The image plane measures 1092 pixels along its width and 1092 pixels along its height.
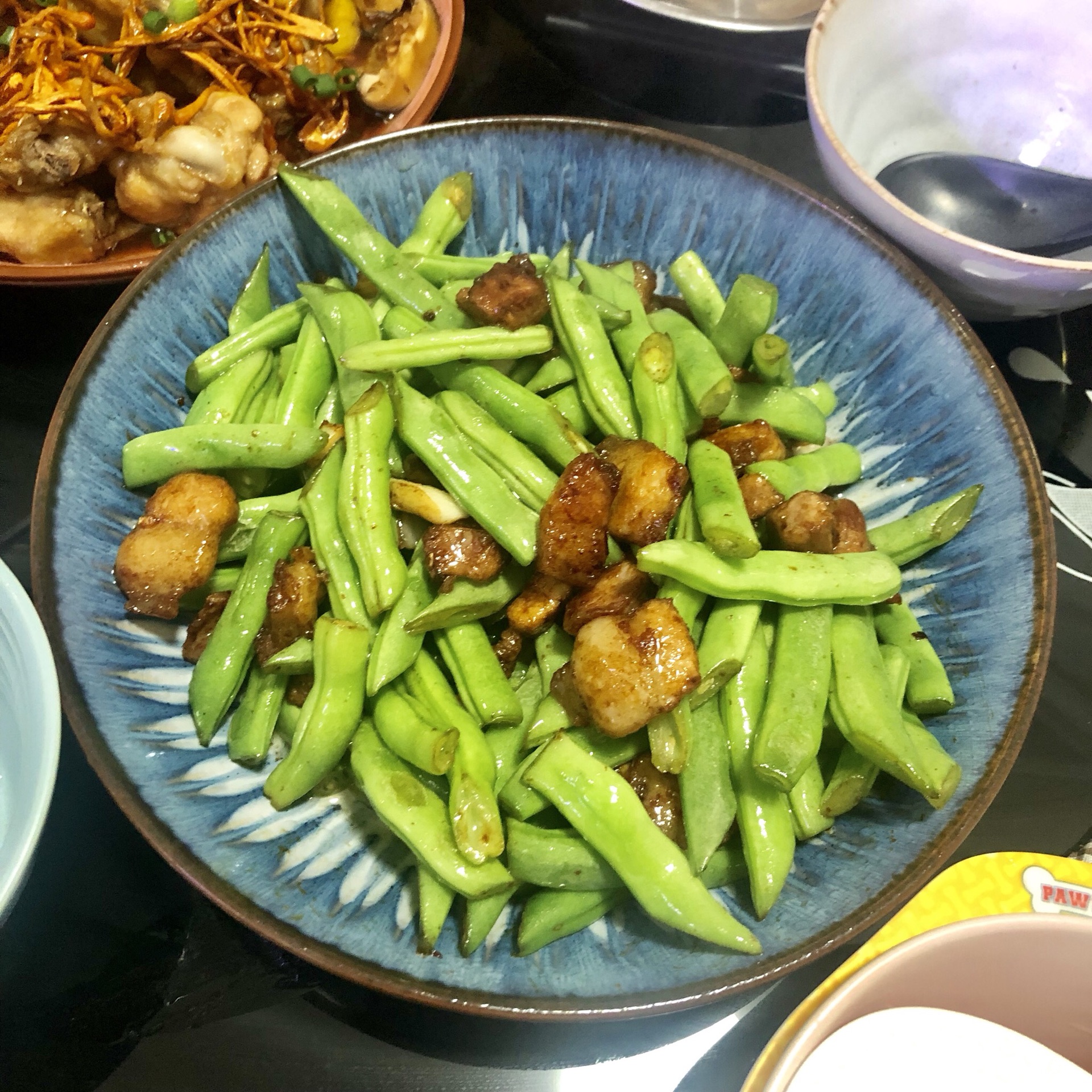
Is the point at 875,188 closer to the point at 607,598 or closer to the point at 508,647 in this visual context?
the point at 607,598

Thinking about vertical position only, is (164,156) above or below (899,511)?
above

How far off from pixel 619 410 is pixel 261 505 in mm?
768

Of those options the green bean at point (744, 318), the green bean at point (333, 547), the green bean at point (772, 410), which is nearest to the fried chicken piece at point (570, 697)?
the green bean at point (333, 547)

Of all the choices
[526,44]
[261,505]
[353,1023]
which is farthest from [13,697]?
[526,44]

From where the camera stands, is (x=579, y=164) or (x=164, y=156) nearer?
(x=579, y=164)

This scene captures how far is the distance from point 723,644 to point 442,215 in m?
1.22

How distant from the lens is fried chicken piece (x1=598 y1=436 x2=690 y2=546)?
1.40 metres

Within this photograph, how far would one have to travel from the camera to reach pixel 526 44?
9.12 ft

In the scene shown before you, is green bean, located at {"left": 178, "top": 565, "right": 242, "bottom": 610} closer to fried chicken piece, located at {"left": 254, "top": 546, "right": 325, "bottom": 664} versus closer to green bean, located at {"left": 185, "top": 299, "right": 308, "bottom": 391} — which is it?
fried chicken piece, located at {"left": 254, "top": 546, "right": 325, "bottom": 664}

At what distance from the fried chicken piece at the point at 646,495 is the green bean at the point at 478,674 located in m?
0.33

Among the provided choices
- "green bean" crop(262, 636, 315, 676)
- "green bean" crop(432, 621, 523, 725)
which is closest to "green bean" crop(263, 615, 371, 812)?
"green bean" crop(262, 636, 315, 676)

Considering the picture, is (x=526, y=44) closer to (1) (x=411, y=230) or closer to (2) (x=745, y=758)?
(1) (x=411, y=230)

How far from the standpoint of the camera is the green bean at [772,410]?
67.7 inches

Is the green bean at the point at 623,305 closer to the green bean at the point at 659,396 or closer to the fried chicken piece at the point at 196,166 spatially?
the green bean at the point at 659,396
